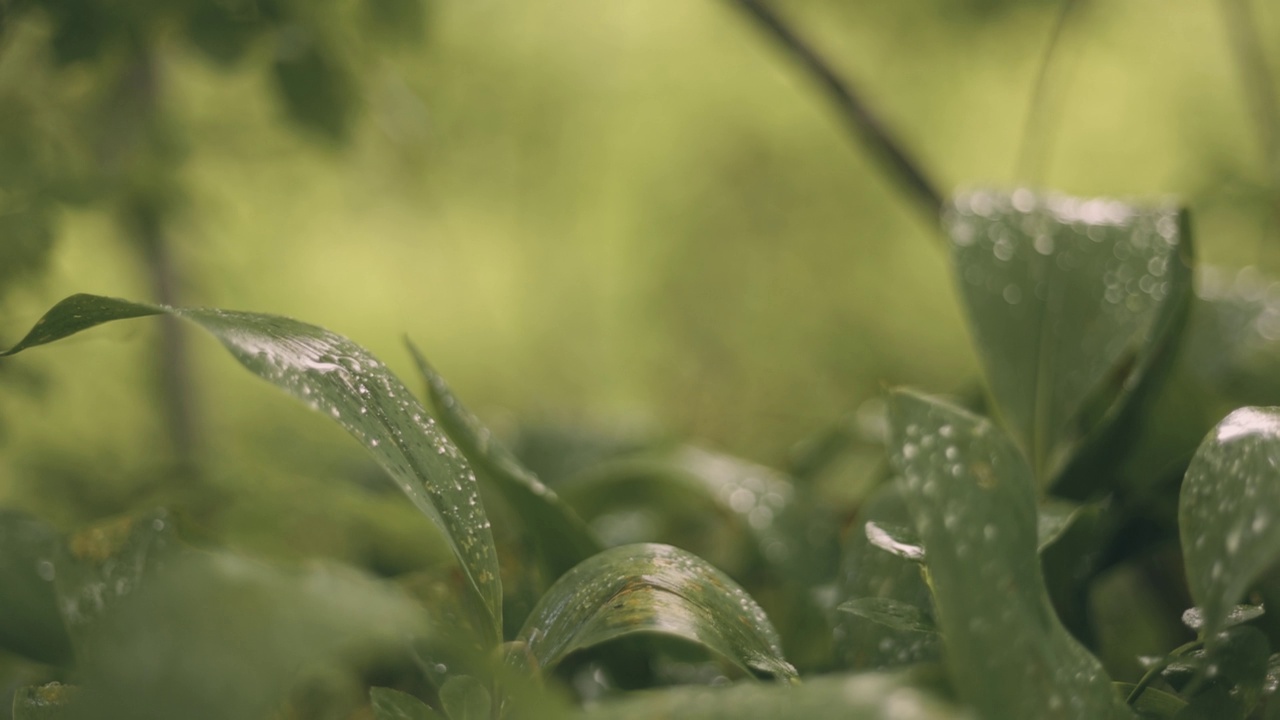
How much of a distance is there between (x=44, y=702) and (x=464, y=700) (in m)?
0.13

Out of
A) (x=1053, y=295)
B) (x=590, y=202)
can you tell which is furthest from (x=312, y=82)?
(x=590, y=202)

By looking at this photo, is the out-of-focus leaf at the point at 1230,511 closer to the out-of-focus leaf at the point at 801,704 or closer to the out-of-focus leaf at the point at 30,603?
the out-of-focus leaf at the point at 801,704

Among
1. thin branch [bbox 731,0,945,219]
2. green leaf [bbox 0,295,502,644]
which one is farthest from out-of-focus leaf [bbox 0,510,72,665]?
thin branch [bbox 731,0,945,219]

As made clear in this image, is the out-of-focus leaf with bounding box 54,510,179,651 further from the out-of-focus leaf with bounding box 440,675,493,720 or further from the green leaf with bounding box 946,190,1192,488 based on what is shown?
the green leaf with bounding box 946,190,1192,488

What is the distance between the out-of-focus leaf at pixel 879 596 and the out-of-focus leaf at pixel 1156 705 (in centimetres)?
6

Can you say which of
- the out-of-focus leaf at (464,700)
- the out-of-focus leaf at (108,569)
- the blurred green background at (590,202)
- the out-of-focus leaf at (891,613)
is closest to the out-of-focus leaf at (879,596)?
the out-of-focus leaf at (891,613)

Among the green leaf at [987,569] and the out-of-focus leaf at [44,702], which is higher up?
the green leaf at [987,569]

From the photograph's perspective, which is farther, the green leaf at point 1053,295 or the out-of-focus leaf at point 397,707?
the green leaf at point 1053,295

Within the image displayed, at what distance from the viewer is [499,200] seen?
5.89ft

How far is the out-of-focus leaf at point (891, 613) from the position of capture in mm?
228

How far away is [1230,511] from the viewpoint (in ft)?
0.65

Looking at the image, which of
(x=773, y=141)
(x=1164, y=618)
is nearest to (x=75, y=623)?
(x=1164, y=618)

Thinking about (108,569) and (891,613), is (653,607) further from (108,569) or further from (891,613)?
(108,569)

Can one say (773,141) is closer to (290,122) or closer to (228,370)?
(228,370)
